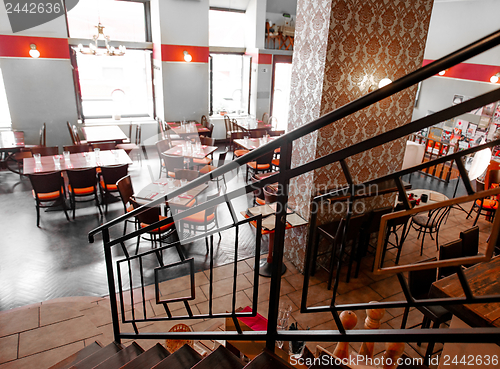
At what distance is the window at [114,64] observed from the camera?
9.59 metres

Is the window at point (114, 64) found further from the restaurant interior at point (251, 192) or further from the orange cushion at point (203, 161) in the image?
the orange cushion at point (203, 161)

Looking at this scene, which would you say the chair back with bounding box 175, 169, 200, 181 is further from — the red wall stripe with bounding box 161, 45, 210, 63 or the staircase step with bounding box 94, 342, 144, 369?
the red wall stripe with bounding box 161, 45, 210, 63

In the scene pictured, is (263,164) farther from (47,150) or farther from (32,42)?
(32,42)

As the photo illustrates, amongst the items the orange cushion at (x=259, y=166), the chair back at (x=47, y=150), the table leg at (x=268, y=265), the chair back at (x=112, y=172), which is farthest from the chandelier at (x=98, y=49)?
the table leg at (x=268, y=265)

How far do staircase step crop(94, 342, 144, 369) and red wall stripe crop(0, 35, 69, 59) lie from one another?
914 cm

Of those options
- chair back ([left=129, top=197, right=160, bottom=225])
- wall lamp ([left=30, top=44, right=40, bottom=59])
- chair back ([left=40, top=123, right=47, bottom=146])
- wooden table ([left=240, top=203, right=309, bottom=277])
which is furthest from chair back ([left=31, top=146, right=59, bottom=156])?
wooden table ([left=240, top=203, right=309, bottom=277])

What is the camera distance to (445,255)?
3311mm

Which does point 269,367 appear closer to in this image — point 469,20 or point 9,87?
point 9,87

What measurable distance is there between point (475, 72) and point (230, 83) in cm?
737

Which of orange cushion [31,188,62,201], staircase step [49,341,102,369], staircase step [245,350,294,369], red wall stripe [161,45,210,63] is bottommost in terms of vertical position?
staircase step [49,341,102,369]

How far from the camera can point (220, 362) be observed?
5.74 ft

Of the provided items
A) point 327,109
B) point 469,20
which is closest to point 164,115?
point 327,109

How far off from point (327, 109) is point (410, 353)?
108 inches

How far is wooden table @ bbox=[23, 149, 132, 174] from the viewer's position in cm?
626
